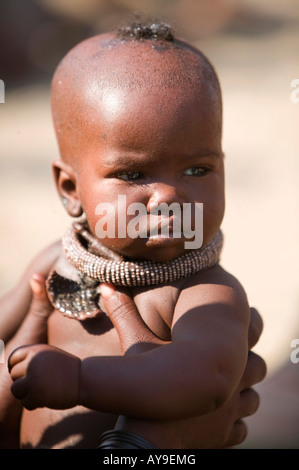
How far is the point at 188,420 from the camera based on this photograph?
1833 millimetres

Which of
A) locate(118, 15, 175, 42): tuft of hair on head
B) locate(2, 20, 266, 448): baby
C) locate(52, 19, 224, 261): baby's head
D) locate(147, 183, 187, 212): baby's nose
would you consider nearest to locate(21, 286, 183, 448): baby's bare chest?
locate(2, 20, 266, 448): baby

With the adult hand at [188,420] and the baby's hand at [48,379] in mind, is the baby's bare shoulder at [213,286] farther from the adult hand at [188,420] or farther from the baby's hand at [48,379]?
the baby's hand at [48,379]

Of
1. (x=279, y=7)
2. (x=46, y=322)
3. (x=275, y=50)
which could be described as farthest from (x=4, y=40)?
(x=46, y=322)

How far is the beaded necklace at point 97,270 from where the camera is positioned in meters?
1.91

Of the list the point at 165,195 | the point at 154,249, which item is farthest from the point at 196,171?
the point at 154,249

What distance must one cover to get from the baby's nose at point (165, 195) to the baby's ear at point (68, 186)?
1.15 feet

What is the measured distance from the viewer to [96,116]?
1907 millimetres

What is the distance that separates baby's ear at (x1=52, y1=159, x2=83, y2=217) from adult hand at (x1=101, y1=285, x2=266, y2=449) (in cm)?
30

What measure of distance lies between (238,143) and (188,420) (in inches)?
237

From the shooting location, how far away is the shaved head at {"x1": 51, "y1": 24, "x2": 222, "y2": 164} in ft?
6.09

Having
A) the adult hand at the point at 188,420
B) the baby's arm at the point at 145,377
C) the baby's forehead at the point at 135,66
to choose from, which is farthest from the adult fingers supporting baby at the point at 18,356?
the baby's forehead at the point at 135,66

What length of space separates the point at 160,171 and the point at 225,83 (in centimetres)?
767
